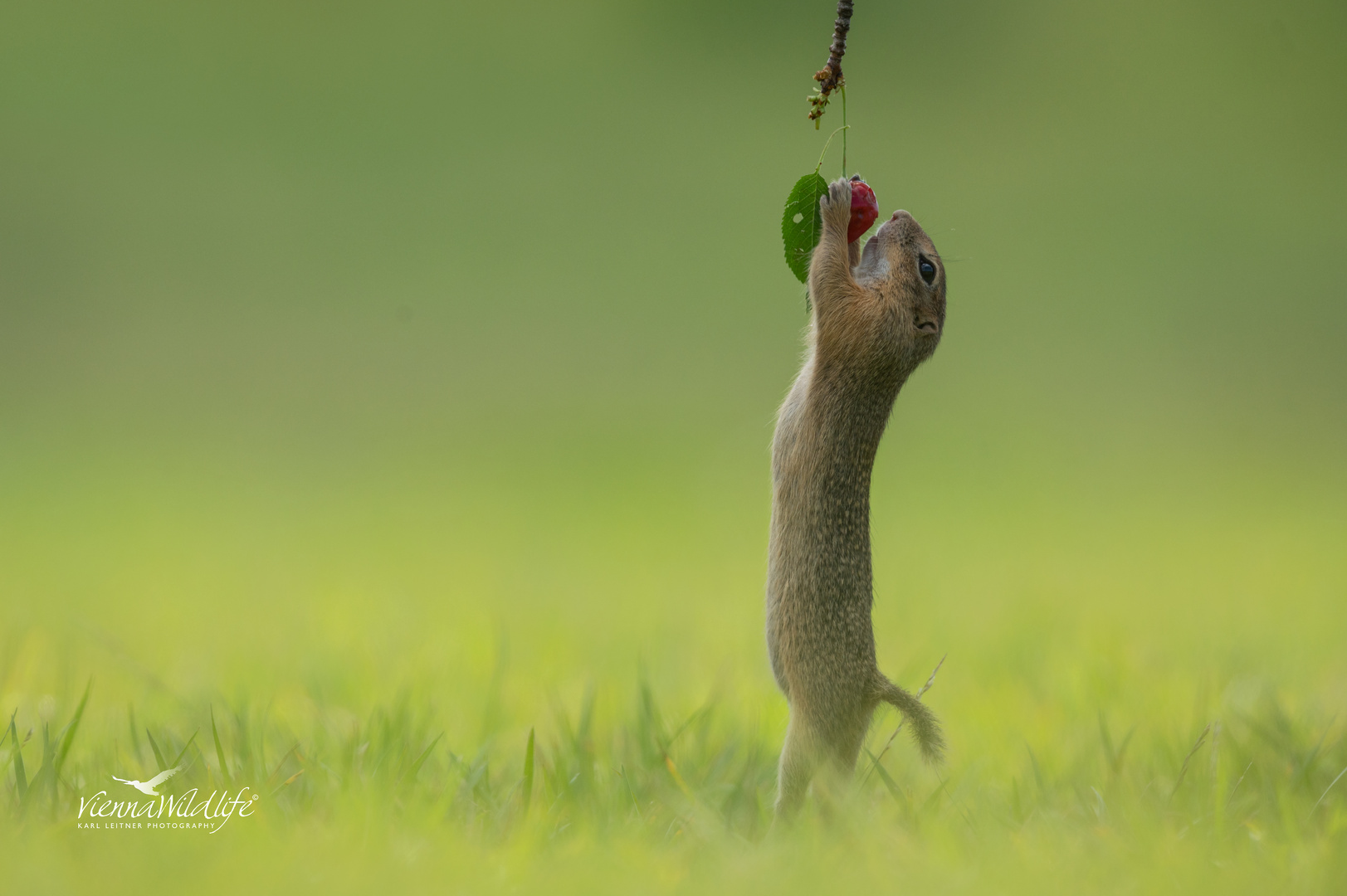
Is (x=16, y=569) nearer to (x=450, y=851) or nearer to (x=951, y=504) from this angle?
(x=450, y=851)

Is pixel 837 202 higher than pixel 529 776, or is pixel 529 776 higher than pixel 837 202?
pixel 837 202

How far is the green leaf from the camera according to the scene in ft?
13.3

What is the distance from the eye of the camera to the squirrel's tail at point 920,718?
395 centimetres

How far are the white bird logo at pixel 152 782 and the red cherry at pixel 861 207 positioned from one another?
3014 mm

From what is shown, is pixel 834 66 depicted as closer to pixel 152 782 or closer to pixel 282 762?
pixel 282 762

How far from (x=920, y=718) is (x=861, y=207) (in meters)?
1.89

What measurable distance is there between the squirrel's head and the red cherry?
0.74 ft

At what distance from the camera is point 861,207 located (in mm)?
4266

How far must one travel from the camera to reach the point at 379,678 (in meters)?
5.65

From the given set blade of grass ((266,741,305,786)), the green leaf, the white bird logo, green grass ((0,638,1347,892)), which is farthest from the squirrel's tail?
the white bird logo

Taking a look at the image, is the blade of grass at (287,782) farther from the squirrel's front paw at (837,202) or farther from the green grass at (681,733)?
the squirrel's front paw at (837,202)

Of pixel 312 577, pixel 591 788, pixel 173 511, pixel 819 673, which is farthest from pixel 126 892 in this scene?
pixel 173 511

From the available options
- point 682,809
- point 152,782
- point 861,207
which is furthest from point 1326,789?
point 152,782

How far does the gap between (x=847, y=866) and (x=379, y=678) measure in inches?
122
